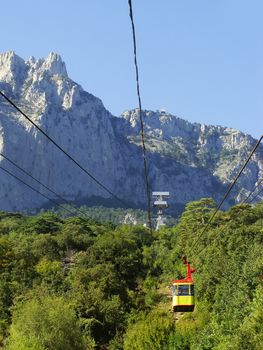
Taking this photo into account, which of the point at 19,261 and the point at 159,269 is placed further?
the point at 159,269

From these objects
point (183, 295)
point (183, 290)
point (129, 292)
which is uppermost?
point (183, 290)

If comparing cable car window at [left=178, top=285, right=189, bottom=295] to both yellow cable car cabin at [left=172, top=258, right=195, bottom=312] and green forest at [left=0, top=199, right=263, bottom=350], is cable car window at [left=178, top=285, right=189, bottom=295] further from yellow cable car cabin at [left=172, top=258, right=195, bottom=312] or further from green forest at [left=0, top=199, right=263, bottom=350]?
green forest at [left=0, top=199, right=263, bottom=350]

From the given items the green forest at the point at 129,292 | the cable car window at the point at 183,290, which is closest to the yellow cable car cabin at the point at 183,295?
the cable car window at the point at 183,290

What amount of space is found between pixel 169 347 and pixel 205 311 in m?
9.87

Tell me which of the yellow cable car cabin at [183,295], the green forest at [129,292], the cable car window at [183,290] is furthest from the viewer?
the green forest at [129,292]

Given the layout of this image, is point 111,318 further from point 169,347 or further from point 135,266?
point 135,266

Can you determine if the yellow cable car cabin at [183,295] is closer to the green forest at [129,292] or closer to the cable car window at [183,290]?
the cable car window at [183,290]

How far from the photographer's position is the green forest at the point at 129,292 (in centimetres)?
4766

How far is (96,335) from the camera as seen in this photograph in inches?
2366

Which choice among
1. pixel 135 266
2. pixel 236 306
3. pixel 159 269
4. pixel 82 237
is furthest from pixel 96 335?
pixel 82 237

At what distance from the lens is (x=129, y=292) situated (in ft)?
235

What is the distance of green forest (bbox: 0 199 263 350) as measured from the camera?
156 feet

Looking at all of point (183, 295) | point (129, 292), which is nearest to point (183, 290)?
point (183, 295)

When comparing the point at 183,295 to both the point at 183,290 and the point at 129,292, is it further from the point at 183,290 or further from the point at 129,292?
the point at 129,292
